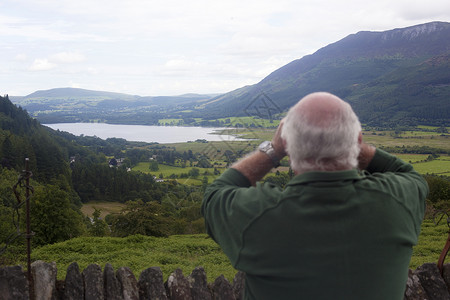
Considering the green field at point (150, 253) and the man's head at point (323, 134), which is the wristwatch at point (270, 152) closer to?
the man's head at point (323, 134)

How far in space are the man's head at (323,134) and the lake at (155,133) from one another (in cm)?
121

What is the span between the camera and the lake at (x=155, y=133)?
3.97m

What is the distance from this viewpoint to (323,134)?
1.53 metres

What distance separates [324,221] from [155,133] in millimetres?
85564

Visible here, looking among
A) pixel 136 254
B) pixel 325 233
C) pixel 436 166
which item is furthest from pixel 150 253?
pixel 436 166

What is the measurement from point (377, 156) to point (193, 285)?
86.9 inches

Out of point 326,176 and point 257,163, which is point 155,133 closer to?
point 257,163

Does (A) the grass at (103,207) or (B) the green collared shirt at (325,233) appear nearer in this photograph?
(B) the green collared shirt at (325,233)

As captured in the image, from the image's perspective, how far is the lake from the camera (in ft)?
13.0

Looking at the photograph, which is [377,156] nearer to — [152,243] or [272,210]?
[272,210]

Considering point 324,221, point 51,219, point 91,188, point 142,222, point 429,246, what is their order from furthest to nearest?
point 91,188, point 51,219, point 142,222, point 429,246, point 324,221

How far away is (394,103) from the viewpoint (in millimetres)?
135250

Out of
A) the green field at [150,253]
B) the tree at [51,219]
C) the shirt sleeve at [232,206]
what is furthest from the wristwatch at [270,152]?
the tree at [51,219]

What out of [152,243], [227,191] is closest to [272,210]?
[227,191]
